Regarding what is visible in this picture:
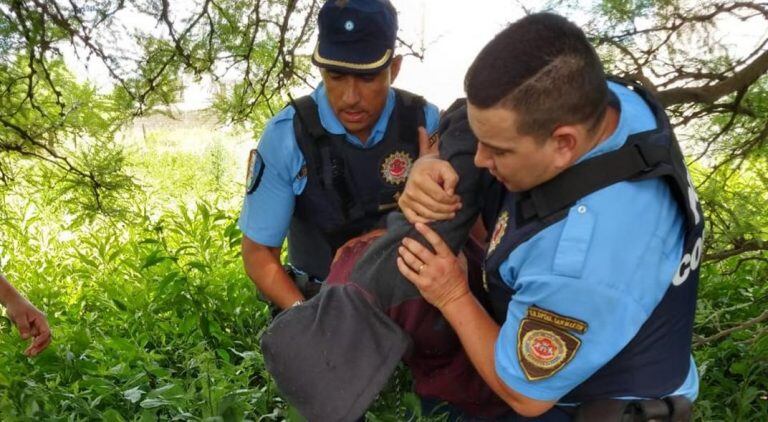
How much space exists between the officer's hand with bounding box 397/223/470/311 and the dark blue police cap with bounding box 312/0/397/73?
27.6 inches

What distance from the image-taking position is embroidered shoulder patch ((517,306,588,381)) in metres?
1.33

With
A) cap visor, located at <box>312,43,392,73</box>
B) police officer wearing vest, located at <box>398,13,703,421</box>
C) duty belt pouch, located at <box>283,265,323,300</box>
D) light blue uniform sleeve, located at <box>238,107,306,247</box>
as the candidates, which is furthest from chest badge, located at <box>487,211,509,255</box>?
duty belt pouch, located at <box>283,265,323,300</box>

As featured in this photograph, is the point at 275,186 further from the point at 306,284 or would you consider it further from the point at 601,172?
the point at 601,172

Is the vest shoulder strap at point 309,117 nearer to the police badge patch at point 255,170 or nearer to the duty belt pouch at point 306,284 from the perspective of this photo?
the police badge patch at point 255,170

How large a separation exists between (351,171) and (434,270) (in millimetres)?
802

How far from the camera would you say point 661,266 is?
4.44 ft

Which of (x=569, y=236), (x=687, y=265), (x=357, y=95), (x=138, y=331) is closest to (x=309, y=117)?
(x=357, y=95)

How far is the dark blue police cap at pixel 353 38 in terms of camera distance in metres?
2.05

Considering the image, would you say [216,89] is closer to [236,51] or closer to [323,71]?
[236,51]

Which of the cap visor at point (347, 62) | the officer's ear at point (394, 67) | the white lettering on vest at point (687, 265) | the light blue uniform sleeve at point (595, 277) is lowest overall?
the white lettering on vest at point (687, 265)

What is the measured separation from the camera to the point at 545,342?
53.5 inches

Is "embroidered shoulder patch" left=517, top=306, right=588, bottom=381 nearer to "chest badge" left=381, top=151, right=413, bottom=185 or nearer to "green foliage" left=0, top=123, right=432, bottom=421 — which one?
"green foliage" left=0, top=123, right=432, bottom=421

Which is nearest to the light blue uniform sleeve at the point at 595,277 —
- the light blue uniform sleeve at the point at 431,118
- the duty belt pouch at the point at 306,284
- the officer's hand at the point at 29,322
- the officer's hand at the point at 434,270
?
the officer's hand at the point at 434,270

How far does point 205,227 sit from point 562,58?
2252 millimetres
